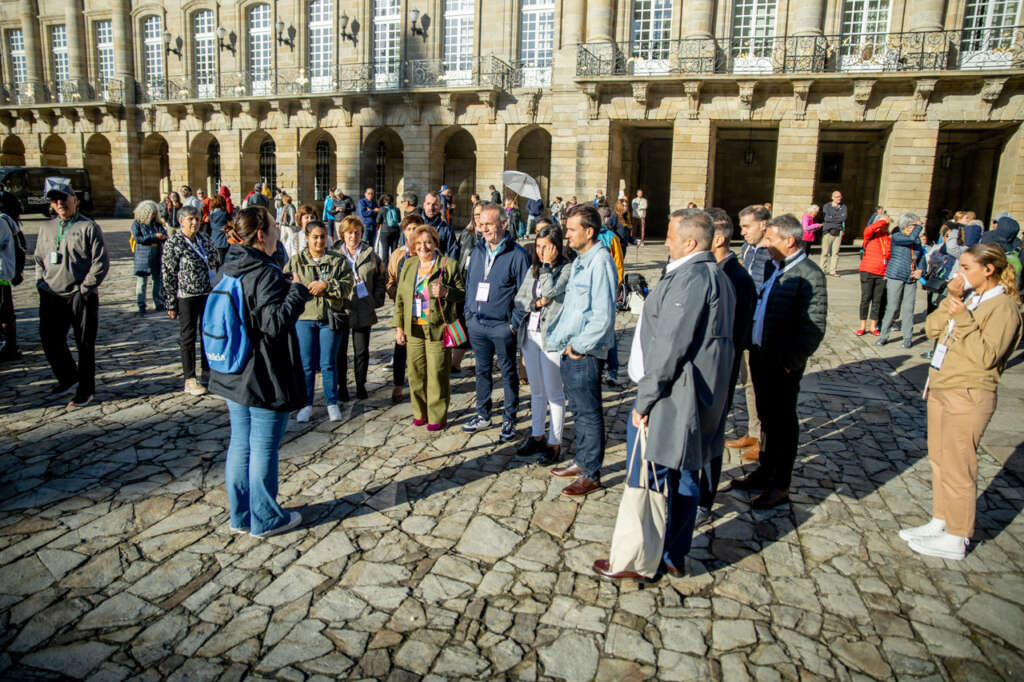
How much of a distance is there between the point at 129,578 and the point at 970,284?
4.99 meters

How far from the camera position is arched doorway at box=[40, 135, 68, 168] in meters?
35.6

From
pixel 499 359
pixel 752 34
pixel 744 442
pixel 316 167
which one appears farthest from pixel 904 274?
pixel 316 167

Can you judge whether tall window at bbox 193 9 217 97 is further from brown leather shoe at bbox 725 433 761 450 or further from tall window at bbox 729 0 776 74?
brown leather shoe at bbox 725 433 761 450

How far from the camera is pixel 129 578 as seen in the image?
3.69 m

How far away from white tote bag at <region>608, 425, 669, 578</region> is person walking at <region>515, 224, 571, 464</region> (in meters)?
1.62

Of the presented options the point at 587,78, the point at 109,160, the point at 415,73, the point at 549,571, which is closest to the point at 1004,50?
the point at 587,78

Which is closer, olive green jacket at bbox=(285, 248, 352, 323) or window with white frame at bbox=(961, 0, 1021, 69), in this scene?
olive green jacket at bbox=(285, 248, 352, 323)

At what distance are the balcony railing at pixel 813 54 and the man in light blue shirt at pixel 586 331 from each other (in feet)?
60.9

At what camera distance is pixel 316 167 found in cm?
3156

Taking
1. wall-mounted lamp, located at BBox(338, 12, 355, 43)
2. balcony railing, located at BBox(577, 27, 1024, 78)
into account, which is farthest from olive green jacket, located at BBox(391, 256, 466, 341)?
wall-mounted lamp, located at BBox(338, 12, 355, 43)

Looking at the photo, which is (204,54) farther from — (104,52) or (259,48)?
(104,52)

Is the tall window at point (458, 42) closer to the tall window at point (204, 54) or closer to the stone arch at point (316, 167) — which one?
the stone arch at point (316, 167)

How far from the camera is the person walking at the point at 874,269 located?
1003cm

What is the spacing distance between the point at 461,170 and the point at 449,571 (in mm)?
27637
